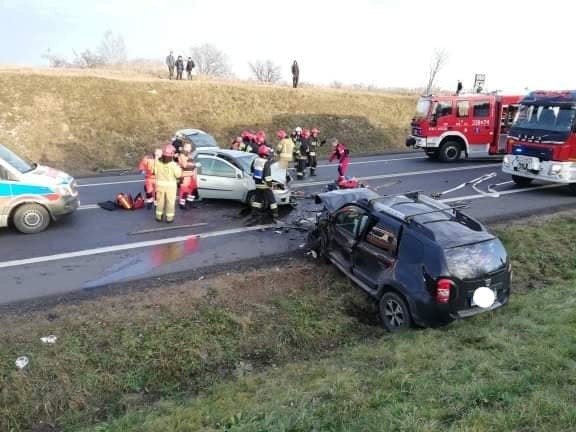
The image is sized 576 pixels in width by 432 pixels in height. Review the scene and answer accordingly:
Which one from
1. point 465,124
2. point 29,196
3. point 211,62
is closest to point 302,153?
point 465,124

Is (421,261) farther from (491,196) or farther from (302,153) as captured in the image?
(302,153)

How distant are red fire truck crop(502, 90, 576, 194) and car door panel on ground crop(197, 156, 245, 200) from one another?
8.22m

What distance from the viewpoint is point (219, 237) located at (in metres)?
9.85

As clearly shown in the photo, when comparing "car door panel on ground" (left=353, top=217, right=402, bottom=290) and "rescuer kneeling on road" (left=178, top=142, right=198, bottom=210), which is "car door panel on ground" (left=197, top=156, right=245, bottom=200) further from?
"car door panel on ground" (left=353, top=217, right=402, bottom=290)

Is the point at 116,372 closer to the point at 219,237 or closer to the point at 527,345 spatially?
the point at 219,237

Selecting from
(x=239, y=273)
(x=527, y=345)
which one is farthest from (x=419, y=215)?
(x=239, y=273)

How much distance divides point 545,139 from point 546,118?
2.14 ft

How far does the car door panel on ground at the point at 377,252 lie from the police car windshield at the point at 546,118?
880cm

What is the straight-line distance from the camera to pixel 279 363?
652cm

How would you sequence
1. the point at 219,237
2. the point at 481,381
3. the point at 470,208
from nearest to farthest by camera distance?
the point at 481,381, the point at 219,237, the point at 470,208

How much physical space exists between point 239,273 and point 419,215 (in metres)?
3.11

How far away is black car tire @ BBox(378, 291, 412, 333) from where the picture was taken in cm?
663

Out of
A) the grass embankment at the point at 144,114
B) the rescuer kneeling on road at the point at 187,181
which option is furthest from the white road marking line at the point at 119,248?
the grass embankment at the point at 144,114

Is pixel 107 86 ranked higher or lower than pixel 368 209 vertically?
higher
